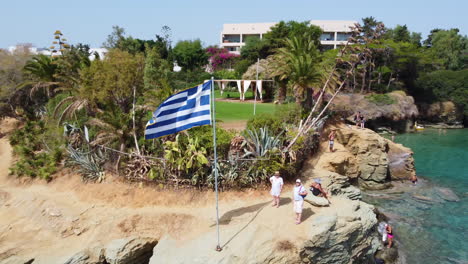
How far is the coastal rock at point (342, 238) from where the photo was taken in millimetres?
10359

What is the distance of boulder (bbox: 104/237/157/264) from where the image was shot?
11057 mm

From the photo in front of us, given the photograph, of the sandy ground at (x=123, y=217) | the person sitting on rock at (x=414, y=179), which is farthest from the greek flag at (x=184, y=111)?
the person sitting on rock at (x=414, y=179)

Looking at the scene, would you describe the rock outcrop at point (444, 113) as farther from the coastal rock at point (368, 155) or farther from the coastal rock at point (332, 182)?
the coastal rock at point (332, 182)

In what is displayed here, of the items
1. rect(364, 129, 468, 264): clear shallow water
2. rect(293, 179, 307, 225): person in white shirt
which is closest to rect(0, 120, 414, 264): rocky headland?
rect(293, 179, 307, 225): person in white shirt

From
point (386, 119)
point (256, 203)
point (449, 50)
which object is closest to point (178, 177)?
point (256, 203)

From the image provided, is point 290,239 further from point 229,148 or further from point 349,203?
point 229,148

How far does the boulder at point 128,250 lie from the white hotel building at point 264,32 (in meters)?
Answer: 66.0

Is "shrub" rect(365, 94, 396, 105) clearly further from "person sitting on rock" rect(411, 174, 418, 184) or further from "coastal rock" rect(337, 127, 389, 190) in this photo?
"coastal rock" rect(337, 127, 389, 190)

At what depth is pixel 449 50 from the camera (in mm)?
53844

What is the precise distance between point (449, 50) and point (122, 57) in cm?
5806

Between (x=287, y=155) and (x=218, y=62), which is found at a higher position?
(x=218, y=62)

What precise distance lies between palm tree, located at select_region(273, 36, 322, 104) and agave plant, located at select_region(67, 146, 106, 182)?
10.9 meters

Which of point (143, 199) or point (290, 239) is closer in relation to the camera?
point (290, 239)

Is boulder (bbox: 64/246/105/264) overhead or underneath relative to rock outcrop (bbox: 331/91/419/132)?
underneath
